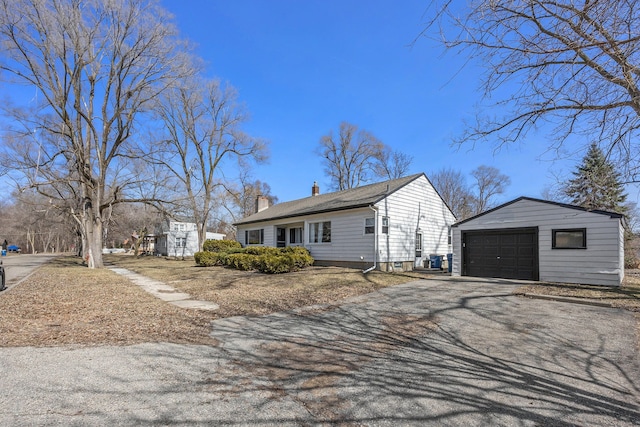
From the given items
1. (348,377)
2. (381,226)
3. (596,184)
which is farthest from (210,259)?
(596,184)

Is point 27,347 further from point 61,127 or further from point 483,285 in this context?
point 61,127

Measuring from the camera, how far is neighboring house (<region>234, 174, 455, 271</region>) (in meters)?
15.6

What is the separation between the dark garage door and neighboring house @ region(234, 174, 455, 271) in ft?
10.7

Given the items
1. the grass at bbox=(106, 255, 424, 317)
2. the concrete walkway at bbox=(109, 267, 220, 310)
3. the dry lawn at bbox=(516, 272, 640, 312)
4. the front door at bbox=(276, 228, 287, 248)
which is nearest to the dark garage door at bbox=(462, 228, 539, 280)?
the dry lawn at bbox=(516, 272, 640, 312)

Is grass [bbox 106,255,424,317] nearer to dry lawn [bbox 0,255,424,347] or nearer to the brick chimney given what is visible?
dry lawn [bbox 0,255,424,347]

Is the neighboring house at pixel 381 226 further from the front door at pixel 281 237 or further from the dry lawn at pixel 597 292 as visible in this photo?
the dry lawn at pixel 597 292

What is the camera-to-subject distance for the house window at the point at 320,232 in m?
18.1

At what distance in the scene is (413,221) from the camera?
1773cm

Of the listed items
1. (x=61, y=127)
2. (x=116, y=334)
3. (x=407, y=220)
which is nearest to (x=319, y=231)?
(x=407, y=220)

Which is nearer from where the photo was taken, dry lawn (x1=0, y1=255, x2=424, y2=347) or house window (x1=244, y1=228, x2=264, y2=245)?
dry lawn (x1=0, y1=255, x2=424, y2=347)

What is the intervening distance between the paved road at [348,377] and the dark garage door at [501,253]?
20.1 feet

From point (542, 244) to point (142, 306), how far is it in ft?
41.9

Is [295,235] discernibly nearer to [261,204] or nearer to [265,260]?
[265,260]

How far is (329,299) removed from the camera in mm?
9266
